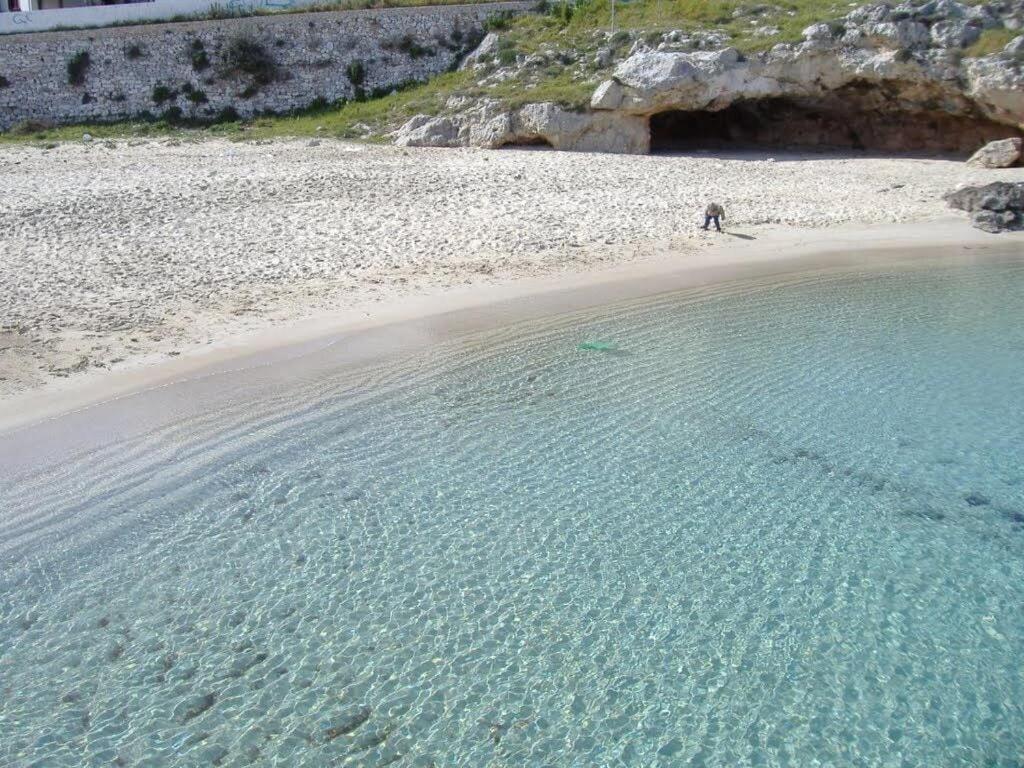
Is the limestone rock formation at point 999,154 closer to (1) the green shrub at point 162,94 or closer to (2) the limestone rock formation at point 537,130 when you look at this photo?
(2) the limestone rock formation at point 537,130

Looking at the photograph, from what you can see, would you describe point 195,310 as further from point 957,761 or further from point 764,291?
point 957,761

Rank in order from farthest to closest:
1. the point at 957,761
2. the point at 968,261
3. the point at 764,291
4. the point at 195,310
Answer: the point at 968,261 → the point at 764,291 → the point at 195,310 → the point at 957,761

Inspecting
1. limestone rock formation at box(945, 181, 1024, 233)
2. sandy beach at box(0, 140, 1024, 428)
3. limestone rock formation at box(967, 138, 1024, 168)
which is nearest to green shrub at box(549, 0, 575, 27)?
sandy beach at box(0, 140, 1024, 428)

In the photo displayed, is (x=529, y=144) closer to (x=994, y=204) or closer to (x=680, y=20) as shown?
(x=680, y=20)

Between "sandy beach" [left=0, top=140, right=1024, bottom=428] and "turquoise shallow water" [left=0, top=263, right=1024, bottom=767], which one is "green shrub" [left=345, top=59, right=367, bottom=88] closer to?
"sandy beach" [left=0, top=140, right=1024, bottom=428]

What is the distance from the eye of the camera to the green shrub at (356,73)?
30.2 m

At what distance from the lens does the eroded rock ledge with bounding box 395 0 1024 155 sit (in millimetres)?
23656

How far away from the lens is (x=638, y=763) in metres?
5.38

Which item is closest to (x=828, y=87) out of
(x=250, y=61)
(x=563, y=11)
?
(x=563, y=11)

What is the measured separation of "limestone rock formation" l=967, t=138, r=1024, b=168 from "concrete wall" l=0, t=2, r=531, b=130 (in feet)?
54.2

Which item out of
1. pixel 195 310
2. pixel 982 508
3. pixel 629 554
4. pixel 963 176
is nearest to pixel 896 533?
pixel 982 508

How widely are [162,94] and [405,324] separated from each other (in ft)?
71.5

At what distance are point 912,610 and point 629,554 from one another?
2.16 meters

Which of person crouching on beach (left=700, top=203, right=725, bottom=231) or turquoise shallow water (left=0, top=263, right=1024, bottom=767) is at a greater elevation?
person crouching on beach (left=700, top=203, right=725, bottom=231)
